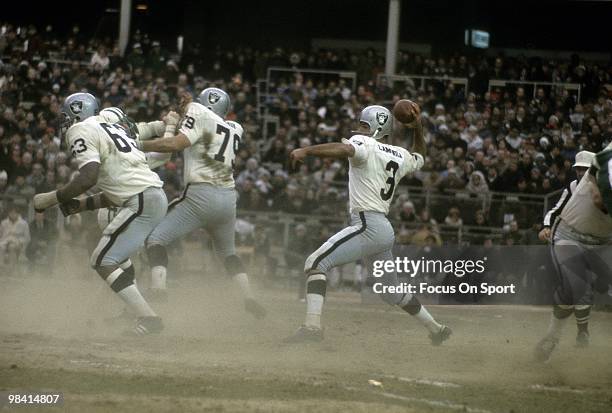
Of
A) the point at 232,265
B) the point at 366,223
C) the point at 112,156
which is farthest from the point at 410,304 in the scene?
the point at 112,156

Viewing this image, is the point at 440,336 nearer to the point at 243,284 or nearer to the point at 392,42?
the point at 243,284

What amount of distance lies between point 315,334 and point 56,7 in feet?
89.8

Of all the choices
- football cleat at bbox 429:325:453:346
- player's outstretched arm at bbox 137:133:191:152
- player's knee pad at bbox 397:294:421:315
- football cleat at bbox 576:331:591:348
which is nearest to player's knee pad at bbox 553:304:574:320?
football cleat at bbox 429:325:453:346

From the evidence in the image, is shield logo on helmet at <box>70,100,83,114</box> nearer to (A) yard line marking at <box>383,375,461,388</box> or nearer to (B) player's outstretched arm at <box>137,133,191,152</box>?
(B) player's outstretched arm at <box>137,133,191,152</box>

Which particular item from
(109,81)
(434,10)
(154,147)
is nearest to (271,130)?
(109,81)

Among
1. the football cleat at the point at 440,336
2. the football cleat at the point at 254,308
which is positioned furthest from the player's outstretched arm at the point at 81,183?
the football cleat at the point at 440,336

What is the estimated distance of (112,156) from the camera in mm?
9391

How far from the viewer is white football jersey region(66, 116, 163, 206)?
9.14m

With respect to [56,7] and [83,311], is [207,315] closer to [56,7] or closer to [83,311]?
[83,311]

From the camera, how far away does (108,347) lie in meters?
9.02

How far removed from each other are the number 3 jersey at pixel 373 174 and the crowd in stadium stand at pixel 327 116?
6.03 metres

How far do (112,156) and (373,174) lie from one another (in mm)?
2261

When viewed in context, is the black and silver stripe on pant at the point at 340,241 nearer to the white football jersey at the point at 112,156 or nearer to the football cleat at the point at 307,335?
the football cleat at the point at 307,335

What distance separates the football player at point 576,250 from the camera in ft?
30.0
